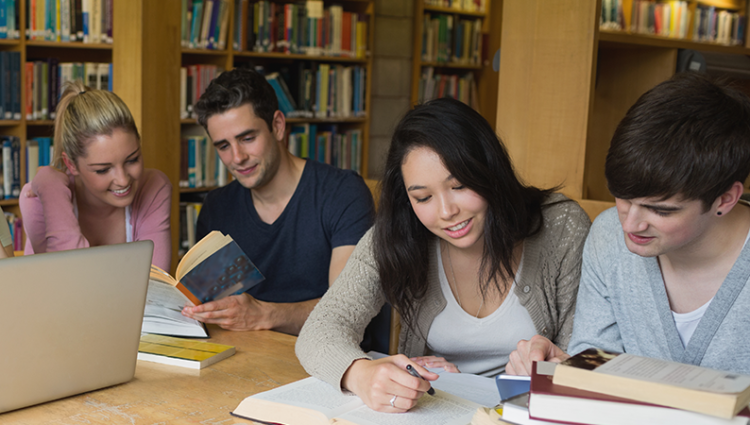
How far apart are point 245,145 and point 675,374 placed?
4.76ft

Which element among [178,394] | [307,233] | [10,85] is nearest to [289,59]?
[10,85]

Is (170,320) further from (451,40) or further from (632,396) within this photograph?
(451,40)

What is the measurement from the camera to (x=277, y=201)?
2039 millimetres

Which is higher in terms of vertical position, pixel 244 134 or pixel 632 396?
pixel 244 134

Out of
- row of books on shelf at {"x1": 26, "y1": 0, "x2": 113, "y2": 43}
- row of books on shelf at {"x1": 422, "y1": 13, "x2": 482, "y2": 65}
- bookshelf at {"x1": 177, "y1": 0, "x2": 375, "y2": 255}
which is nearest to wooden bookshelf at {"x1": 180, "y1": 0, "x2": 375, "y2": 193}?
bookshelf at {"x1": 177, "y1": 0, "x2": 375, "y2": 255}

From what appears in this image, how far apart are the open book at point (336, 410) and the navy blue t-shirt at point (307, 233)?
89 cm

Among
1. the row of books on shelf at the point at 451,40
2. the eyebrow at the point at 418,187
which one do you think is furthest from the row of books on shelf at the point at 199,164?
the eyebrow at the point at 418,187

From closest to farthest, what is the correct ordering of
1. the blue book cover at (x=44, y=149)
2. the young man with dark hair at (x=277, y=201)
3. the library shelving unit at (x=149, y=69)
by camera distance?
the young man with dark hair at (x=277, y=201), the library shelving unit at (x=149, y=69), the blue book cover at (x=44, y=149)

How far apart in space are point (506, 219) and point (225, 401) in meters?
0.67

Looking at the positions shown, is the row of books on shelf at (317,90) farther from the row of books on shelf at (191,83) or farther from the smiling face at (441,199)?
the smiling face at (441,199)

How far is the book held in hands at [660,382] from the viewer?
72 centimetres

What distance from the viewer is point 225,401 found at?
1107 millimetres

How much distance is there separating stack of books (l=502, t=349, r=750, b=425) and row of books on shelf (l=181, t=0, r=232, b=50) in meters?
3.02

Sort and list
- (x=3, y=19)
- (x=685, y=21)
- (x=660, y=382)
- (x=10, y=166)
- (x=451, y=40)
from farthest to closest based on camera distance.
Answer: (x=685, y=21), (x=451, y=40), (x=10, y=166), (x=3, y=19), (x=660, y=382)
